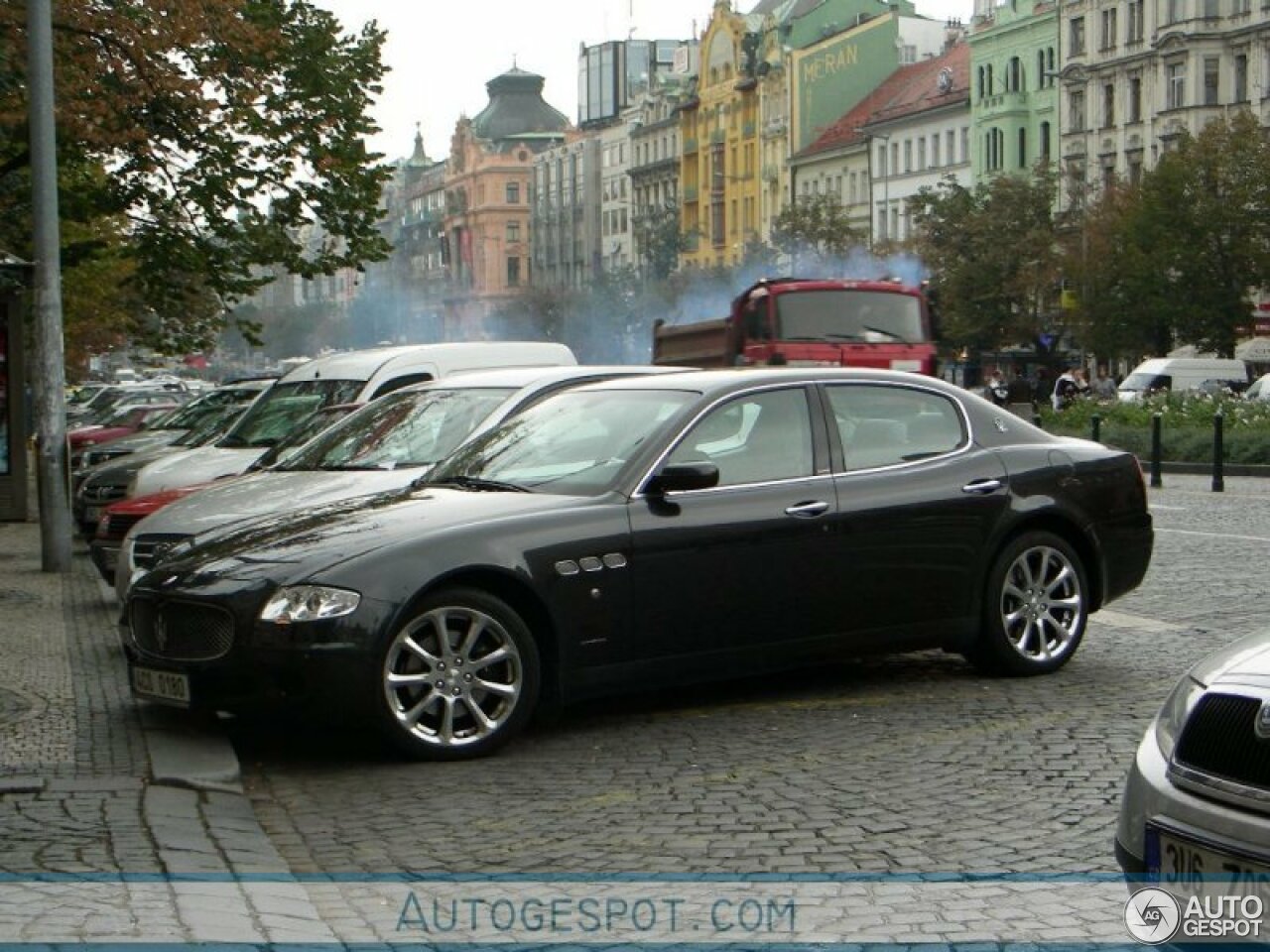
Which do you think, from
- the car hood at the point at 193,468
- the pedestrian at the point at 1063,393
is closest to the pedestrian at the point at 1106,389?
the pedestrian at the point at 1063,393

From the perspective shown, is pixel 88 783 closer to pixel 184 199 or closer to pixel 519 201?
pixel 184 199

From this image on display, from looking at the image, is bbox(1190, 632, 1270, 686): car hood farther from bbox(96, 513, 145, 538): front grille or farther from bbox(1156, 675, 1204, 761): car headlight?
bbox(96, 513, 145, 538): front grille

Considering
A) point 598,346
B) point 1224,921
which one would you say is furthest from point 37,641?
point 598,346

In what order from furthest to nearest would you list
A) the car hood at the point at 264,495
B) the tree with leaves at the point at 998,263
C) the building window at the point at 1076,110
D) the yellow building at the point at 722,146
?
1. the yellow building at the point at 722,146
2. the building window at the point at 1076,110
3. the tree with leaves at the point at 998,263
4. the car hood at the point at 264,495

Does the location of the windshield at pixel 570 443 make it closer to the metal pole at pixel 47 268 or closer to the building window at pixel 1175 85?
the metal pole at pixel 47 268

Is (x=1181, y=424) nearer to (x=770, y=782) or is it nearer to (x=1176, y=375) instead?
(x=1176, y=375)

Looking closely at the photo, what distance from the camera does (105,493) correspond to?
66.6 ft

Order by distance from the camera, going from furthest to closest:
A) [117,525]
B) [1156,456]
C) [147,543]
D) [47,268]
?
[1156,456] < [47,268] < [117,525] < [147,543]

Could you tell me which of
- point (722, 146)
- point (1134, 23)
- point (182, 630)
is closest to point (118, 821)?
point (182, 630)

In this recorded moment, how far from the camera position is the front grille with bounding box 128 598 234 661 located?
8.35 meters

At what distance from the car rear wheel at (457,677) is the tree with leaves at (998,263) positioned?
6573cm

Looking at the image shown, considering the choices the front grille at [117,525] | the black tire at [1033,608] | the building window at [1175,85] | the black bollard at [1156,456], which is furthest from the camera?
the building window at [1175,85]

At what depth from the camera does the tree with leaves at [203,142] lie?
23.2 metres

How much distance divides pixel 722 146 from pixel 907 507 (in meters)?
121
